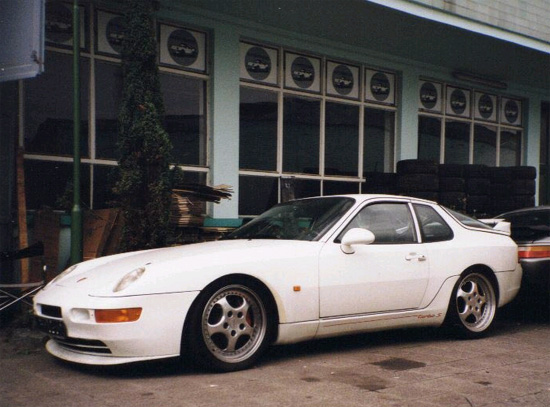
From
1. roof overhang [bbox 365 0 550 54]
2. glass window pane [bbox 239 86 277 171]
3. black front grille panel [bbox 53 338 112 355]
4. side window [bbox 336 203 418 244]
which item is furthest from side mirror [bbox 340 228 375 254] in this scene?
glass window pane [bbox 239 86 277 171]

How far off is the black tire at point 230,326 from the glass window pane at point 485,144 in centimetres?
1101

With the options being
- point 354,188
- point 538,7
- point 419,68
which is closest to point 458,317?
point 354,188

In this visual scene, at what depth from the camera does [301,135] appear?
11.6m

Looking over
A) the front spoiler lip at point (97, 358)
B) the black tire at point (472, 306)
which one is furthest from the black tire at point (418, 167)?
the front spoiler lip at point (97, 358)

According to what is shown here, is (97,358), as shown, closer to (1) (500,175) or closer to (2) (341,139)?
(2) (341,139)

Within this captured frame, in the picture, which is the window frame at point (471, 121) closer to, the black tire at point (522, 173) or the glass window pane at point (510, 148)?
the glass window pane at point (510, 148)

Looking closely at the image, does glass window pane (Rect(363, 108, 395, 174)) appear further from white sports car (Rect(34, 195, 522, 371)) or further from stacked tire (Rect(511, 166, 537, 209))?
white sports car (Rect(34, 195, 522, 371))

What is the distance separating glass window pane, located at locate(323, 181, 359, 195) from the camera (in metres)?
12.0

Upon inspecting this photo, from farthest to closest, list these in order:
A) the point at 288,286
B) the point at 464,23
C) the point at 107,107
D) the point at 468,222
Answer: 1. the point at 464,23
2. the point at 107,107
3. the point at 468,222
4. the point at 288,286

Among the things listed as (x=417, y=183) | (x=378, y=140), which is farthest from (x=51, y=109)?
(x=378, y=140)

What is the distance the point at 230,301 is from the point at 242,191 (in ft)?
18.4

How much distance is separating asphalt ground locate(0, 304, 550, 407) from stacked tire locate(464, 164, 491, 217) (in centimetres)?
652

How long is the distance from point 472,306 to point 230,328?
2712 millimetres

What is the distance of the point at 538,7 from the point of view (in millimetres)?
13336
